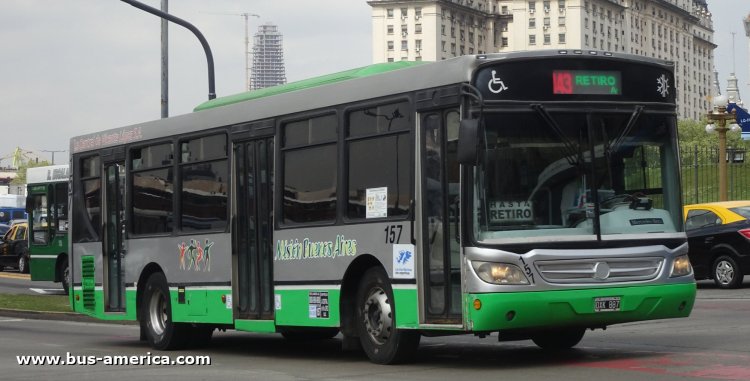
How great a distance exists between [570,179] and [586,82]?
96cm

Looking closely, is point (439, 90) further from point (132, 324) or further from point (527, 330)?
point (132, 324)

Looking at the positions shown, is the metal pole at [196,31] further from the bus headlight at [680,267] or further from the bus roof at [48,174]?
the bus headlight at [680,267]

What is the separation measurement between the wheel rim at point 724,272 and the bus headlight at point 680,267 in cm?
1277

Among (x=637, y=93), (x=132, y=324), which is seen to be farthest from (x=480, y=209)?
(x=132, y=324)

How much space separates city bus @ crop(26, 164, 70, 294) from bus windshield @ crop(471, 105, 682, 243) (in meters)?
21.2

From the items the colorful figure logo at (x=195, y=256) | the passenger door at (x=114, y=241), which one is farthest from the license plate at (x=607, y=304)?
the passenger door at (x=114, y=241)

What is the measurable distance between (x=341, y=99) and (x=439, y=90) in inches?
69.3

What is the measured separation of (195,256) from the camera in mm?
16828

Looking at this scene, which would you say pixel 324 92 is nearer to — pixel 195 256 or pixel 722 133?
pixel 195 256

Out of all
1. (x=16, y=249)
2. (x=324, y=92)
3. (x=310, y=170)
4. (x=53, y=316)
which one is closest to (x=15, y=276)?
(x=16, y=249)

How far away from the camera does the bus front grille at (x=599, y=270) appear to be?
12.2 meters

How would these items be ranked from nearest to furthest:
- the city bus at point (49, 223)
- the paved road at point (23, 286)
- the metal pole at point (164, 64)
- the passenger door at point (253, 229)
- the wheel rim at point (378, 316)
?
1. the wheel rim at point (378, 316)
2. the passenger door at point (253, 229)
3. the metal pole at point (164, 64)
4. the city bus at point (49, 223)
5. the paved road at point (23, 286)

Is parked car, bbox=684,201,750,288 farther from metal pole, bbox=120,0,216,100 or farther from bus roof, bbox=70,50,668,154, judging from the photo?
bus roof, bbox=70,50,668,154

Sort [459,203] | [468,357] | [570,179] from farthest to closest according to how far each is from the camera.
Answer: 1. [468,357]
2. [570,179]
3. [459,203]
